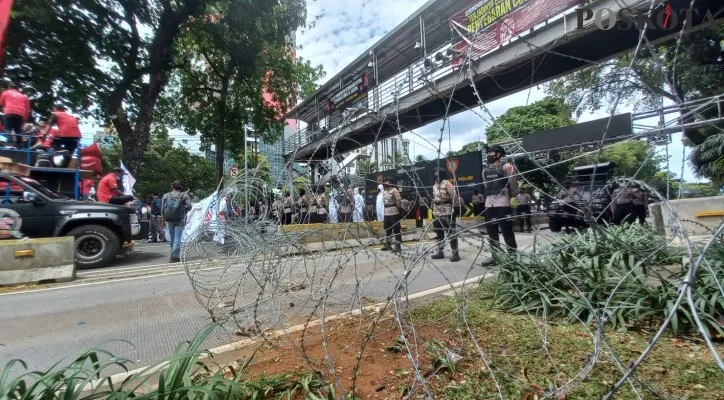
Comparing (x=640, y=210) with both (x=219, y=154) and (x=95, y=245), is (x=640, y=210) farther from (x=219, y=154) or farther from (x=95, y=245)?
(x=219, y=154)

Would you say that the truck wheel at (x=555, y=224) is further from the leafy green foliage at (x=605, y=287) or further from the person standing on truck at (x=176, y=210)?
the person standing on truck at (x=176, y=210)

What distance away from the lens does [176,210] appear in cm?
783

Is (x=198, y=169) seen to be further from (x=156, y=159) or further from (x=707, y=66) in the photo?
(x=707, y=66)

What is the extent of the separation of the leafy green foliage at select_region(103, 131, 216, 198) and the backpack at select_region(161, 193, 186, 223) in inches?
728

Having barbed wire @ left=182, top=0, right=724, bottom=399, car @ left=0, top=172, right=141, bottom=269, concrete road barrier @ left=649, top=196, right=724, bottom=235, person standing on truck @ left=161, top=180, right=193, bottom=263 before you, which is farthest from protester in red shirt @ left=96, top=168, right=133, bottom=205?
concrete road barrier @ left=649, top=196, right=724, bottom=235

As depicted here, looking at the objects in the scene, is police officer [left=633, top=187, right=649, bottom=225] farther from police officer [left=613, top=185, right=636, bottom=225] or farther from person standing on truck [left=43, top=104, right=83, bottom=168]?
person standing on truck [left=43, top=104, right=83, bottom=168]

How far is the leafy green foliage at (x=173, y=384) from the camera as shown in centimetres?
181

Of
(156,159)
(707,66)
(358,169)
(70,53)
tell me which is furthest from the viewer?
(156,159)

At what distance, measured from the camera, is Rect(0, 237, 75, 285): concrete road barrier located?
5.99 meters

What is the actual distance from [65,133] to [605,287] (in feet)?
32.9

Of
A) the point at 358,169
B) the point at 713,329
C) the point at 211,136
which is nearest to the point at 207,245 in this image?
the point at 358,169

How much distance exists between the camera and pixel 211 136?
58.3ft

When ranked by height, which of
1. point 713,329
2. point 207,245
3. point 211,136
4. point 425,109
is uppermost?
point 211,136

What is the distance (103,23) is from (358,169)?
1355 centimetres
